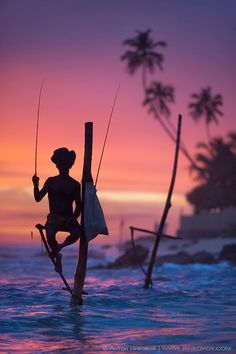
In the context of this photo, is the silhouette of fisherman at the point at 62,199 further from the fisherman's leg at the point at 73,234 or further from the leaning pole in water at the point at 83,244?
the leaning pole in water at the point at 83,244

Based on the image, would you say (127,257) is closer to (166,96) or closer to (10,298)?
(10,298)

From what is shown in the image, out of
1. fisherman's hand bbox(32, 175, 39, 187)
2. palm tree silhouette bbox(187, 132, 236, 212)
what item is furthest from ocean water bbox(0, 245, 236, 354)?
palm tree silhouette bbox(187, 132, 236, 212)

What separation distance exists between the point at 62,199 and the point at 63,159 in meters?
0.60

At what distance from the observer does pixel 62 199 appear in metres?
9.65

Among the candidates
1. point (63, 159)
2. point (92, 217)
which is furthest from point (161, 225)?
point (63, 159)

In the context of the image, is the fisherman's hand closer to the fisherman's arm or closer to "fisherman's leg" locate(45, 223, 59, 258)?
the fisherman's arm

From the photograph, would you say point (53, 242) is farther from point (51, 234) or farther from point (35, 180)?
point (35, 180)

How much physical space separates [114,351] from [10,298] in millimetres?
7156

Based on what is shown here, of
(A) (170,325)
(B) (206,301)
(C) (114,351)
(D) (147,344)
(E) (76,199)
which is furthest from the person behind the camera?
(B) (206,301)

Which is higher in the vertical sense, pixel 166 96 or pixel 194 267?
pixel 166 96

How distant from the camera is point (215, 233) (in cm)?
7481

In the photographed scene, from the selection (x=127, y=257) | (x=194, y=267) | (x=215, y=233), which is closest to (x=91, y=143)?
(x=194, y=267)

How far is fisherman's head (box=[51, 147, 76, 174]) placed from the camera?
31.8 feet

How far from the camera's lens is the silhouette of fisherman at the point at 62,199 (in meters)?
9.61
